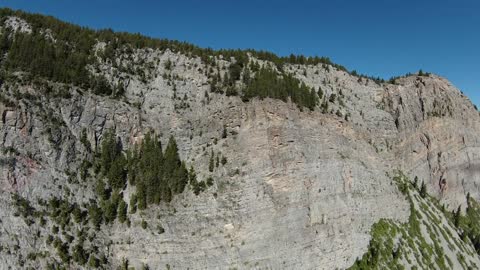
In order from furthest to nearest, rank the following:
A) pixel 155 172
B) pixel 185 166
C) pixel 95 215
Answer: pixel 185 166, pixel 155 172, pixel 95 215

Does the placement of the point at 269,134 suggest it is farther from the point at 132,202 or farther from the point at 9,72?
the point at 9,72

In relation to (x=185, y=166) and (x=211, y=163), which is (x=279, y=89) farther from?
(x=185, y=166)

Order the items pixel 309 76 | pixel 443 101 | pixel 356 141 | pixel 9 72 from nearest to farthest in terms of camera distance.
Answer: pixel 9 72 < pixel 356 141 < pixel 309 76 < pixel 443 101

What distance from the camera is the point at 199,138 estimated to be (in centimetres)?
5919

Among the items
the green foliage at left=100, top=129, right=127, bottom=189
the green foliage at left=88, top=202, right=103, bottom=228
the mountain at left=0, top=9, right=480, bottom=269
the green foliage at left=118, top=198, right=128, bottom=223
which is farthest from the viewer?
the green foliage at left=100, top=129, right=127, bottom=189

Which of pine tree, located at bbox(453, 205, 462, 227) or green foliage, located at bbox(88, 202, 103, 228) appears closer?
green foliage, located at bbox(88, 202, 103, 228)

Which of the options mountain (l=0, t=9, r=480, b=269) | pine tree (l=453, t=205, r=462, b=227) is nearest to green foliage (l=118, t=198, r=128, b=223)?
mountain (l=0, t=9, r=480, b=269)

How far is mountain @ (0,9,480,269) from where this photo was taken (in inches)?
1991

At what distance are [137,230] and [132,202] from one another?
167 inches

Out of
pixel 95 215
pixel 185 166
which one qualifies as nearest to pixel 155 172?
pixel 185 166

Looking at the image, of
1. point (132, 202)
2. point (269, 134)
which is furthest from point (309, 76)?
point (132, 202)

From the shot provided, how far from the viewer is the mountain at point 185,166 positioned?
5056 centimetres

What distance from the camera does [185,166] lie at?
57.5m

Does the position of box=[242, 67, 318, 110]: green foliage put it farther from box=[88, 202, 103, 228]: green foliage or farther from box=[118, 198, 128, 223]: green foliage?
box=[88, 202, 103, 228]: green foliage
